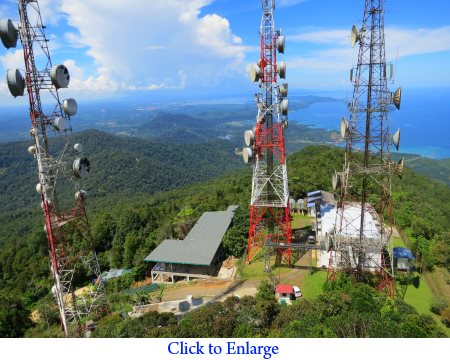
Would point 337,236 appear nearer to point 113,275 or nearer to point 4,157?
point 113,275

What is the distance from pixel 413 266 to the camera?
21266 mm

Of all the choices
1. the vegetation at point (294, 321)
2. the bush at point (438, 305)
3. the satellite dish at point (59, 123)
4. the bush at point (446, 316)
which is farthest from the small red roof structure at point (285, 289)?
the satellite dish at point (59, 123)

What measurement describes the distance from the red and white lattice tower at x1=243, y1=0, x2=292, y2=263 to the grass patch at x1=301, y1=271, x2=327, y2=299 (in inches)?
85.3

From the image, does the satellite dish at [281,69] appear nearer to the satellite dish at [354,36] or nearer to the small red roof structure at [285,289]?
the satellite dish at [354,36]

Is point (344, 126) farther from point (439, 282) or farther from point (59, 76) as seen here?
point (59, 76)

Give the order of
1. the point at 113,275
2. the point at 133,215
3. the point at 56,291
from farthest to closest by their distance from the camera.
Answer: the point at 133,215
the point at 113,275
the point at 56,291

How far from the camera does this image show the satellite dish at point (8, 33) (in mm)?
9945

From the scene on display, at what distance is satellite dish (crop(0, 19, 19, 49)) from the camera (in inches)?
392

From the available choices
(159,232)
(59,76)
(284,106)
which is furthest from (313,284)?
(59,76)

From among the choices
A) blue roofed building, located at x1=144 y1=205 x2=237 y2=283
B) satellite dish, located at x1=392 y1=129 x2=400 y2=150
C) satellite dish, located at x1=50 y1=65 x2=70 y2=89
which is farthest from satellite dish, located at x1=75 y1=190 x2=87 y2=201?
satellite dish, located at x1=392 y1=129 x2=400 y2=150

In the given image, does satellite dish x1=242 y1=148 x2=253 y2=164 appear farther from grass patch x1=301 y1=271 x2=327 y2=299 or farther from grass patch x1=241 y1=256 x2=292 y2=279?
grass patch x1=301 y1=271 x2=327 y2=299

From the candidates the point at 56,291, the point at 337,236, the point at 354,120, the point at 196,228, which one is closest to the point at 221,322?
the point at 56,291

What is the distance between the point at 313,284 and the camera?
65.9ft

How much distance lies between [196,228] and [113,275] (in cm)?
780
